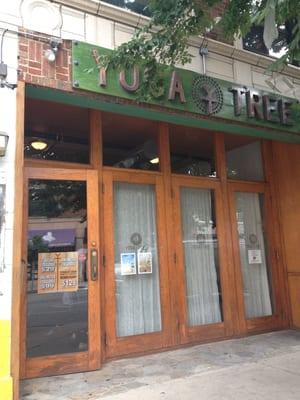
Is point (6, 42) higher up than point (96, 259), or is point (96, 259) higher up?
point (6, 42)

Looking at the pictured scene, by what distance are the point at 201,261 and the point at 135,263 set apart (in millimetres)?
1108

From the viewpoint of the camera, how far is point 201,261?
608cm

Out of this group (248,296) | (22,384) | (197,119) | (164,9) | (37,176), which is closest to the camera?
(164,9)

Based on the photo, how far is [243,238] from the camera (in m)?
6.60

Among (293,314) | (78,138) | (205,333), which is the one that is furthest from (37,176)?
(293,314)

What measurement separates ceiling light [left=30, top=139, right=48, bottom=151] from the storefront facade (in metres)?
0.02

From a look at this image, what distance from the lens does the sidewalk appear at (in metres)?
4.07

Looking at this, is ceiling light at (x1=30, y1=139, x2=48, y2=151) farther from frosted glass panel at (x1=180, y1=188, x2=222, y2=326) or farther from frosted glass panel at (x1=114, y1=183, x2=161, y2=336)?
frosted glass panel at (x1=180, y1=188, x2=222, y2=326)

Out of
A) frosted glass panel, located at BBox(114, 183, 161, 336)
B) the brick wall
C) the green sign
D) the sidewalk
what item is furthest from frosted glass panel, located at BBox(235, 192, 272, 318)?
the brick wall

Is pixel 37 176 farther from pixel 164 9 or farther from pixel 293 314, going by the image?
pixel 293 314

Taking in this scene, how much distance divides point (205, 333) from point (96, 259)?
2.01 metres

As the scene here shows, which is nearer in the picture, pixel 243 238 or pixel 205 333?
pixel 205 333

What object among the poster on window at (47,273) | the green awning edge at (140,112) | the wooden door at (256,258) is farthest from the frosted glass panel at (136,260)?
the wooden door at (256,258)

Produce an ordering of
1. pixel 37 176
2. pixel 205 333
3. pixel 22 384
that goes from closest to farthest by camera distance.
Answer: pixel 22 384 < pixel 37 176 < pixel 205 333
